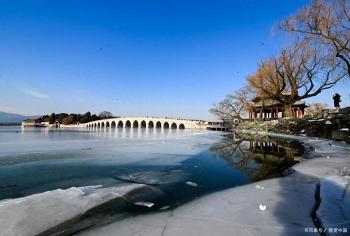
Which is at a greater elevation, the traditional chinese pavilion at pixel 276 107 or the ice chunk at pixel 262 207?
the traditional chinese pavilion at pixel 276 107

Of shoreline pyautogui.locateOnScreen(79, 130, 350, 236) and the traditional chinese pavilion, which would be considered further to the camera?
the traditional chinese pavilion

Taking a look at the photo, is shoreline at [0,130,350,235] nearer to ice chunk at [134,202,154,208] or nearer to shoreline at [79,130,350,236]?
shoreline at [79,130,350,236]

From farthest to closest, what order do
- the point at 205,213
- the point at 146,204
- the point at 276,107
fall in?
the point at 276,107
the point at 146,204
the point at 205,213

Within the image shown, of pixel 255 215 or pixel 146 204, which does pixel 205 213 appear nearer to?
pixel 255 215

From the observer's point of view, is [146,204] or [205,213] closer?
[205,213]

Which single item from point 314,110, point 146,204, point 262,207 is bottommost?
point 146,204

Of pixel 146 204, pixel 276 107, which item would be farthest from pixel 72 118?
pixel 146 204

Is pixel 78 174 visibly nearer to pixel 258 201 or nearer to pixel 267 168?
pixel 258 201

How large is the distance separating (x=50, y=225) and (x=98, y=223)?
60 cm

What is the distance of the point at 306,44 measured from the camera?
22.6 meters

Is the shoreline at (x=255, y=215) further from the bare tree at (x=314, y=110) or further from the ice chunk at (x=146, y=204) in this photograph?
the bare tree at (x=314, y=110)

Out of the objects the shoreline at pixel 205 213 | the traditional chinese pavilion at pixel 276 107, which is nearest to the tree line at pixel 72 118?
the traditional chinese pavilion at pixel 276 107

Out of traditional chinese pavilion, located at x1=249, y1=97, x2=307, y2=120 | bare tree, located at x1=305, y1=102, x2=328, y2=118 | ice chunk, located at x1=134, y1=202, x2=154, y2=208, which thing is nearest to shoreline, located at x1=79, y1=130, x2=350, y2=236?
ice chunk, located at x1=134, y1=202, x2=154, y2=208

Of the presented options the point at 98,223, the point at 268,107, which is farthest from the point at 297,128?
the point at 268,107
